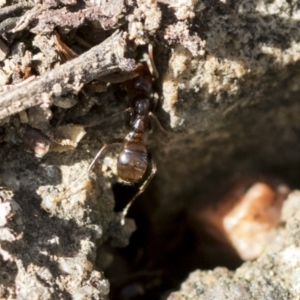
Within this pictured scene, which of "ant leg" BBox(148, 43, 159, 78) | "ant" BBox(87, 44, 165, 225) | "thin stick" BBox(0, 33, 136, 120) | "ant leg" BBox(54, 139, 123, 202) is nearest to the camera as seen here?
"thin stick" BBox(0, 33, 136, 120)

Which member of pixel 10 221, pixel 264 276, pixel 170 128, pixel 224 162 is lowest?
pixel 224 162

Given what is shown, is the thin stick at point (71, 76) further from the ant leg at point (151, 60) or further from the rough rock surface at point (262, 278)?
the rough rock surface at point (262, 278)

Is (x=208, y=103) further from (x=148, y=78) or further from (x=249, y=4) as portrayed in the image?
(x=249, y=4)

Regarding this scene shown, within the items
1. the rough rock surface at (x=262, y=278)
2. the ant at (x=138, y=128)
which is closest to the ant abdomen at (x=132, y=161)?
the ant at (x=138, y=128)

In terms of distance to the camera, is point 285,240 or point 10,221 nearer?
point 10,221

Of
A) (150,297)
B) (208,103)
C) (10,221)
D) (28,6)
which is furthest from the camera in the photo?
(150,297)

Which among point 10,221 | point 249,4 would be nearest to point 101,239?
point 10,221

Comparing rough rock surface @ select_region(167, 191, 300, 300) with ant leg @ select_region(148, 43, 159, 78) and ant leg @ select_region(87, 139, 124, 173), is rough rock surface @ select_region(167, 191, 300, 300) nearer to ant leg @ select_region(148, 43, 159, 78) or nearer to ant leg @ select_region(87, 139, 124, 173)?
ant leg @ select_region(87, 139, 124, 173)

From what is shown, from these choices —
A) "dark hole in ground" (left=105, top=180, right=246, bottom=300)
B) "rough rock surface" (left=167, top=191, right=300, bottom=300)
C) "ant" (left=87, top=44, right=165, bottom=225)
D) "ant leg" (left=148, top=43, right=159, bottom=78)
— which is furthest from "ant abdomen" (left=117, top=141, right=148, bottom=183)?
"rough rock surface" (left=167, top=191, right=300, bottom=300)
